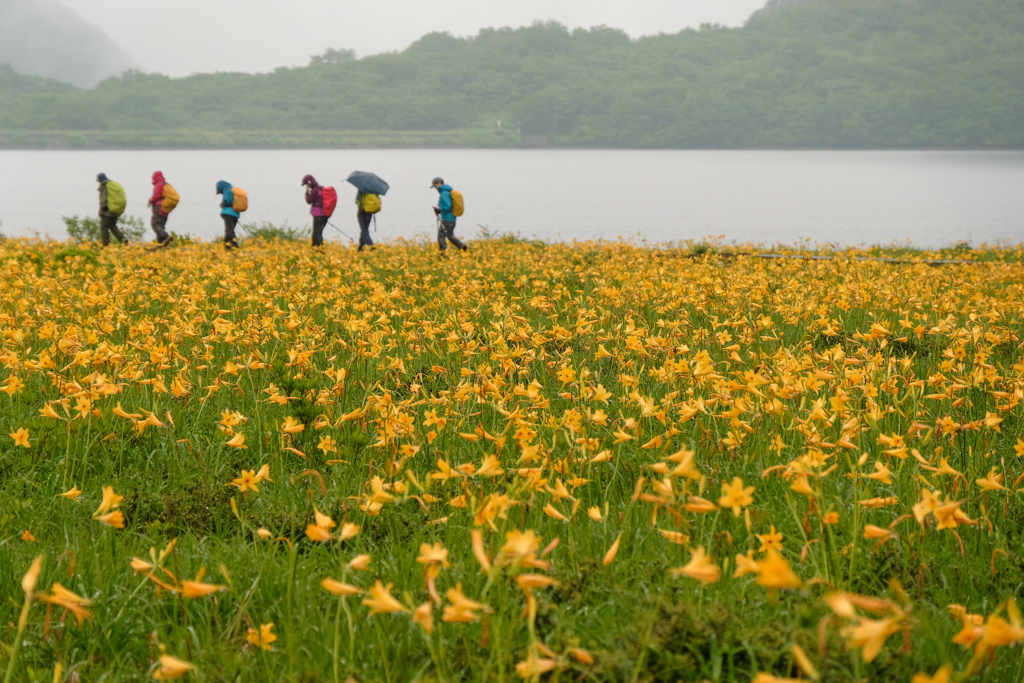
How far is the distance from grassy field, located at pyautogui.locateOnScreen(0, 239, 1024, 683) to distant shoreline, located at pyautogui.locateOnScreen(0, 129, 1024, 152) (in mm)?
177448

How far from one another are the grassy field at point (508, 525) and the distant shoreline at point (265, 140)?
17745 centimetres

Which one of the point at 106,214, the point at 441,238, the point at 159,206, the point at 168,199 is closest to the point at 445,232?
the point at 441,238

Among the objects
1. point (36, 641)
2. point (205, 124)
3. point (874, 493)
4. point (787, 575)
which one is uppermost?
point (205, 124)

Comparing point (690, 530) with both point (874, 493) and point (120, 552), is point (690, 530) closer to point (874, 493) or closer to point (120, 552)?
point (874, 493)

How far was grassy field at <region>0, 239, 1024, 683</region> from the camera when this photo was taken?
5.98 feet

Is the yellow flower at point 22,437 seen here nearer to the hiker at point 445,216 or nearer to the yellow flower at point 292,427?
the yellow flower at point 292,427

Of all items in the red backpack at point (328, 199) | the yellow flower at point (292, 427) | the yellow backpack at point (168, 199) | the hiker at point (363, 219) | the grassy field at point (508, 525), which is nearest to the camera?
the grassy field at point (508, 525)

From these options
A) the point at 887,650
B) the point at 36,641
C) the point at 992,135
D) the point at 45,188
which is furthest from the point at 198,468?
the point at 992,135

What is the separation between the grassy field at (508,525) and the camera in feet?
5.98

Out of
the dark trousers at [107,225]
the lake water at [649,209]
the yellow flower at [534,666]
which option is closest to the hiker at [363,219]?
the dark trousers at [107,225]

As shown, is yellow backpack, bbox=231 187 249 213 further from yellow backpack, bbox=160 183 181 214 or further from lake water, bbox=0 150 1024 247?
lake water, bbox=0 150 1024 247

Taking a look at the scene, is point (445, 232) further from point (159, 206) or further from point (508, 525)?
point (508, 525)

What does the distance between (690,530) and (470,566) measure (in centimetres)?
74

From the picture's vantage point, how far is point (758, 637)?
6.10 feet
